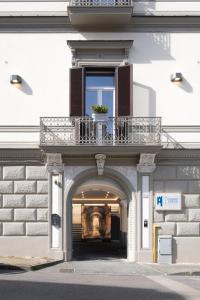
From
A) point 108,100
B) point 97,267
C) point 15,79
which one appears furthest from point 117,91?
point 97,267

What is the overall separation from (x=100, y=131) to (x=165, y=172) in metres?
2.72

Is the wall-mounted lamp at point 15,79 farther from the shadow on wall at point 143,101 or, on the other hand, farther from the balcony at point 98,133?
the shadow on wall at point 143,101

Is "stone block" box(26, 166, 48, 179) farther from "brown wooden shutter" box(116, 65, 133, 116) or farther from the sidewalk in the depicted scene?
"brown wooden shutter" box(116, 65, 133, 116)

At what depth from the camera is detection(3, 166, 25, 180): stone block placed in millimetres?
19547

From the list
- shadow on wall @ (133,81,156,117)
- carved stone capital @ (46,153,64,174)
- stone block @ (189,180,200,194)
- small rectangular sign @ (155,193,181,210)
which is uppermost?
shadow on wall @ (133,81,156,117)

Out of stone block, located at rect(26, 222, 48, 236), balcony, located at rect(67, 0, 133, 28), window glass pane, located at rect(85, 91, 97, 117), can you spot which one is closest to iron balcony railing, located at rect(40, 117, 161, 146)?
window glass pane, located at rect(85, 91, 97, 117)

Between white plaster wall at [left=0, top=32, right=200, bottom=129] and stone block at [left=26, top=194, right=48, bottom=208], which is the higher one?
white plaster wall at [left=0, top=32, right=200, bottom=129]

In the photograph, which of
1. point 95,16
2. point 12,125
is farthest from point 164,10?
point 12,125

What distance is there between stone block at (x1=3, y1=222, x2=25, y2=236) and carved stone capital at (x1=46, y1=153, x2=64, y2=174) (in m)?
2.15

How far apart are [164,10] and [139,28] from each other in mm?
1099

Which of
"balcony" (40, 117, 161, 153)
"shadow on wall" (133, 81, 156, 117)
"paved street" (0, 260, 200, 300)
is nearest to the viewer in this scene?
"paved street" (0, 260, 200, 300)

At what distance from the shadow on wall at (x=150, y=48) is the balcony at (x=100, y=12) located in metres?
0.83

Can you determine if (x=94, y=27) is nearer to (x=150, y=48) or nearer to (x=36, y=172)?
(x=150, y=48)

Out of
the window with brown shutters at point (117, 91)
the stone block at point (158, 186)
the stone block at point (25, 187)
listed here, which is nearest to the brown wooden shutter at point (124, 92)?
the window with brown shutters at point (117, 91)
